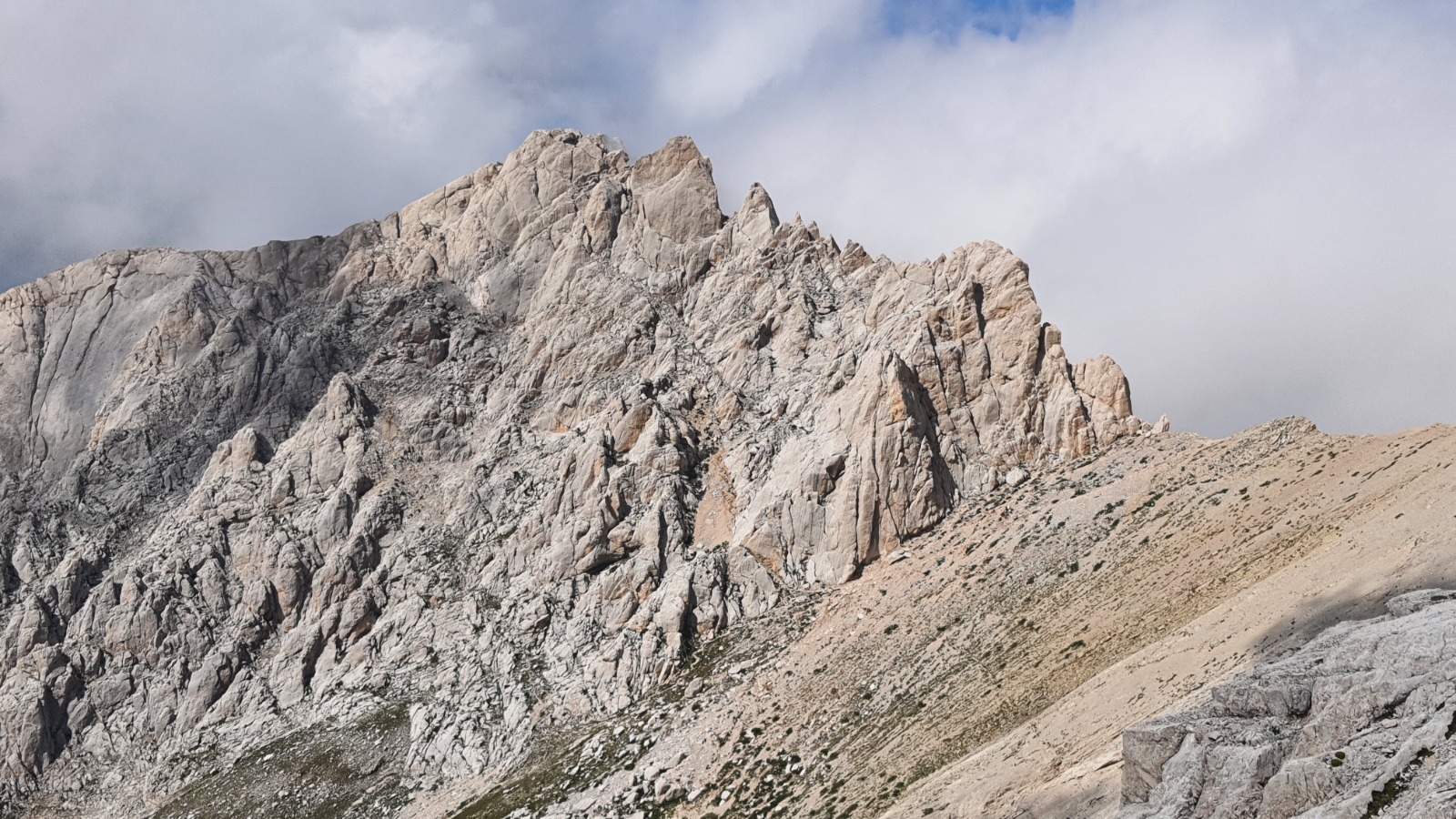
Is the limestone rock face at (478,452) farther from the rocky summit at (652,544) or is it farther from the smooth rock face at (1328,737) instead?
the smooth rock face at (1328,737)

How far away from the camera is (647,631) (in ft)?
276

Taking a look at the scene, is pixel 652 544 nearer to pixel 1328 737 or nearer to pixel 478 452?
pixel 478 452

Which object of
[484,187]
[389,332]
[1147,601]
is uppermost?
[484,187]

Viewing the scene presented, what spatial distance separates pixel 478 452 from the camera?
113938mm

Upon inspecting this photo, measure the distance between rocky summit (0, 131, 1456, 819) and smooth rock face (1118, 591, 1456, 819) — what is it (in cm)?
15

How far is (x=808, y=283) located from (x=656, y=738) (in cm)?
6161

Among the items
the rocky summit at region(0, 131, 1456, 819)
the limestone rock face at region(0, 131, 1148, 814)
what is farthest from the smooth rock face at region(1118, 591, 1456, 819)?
the limestone rock face at region(0, 131, 1148, 814)

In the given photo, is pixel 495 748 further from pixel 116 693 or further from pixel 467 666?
pixel 116 693

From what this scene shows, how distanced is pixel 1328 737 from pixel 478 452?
99502mm

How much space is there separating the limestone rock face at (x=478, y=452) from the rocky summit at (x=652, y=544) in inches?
18.1

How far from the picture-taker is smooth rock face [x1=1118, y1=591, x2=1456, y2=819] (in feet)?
74.3

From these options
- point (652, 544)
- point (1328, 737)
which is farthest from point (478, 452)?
point (1328, 737)

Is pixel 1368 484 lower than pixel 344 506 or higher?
lower

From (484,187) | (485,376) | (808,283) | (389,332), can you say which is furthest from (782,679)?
(484,187)
